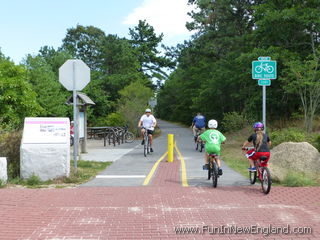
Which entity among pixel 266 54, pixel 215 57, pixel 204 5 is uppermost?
pixel 204 5

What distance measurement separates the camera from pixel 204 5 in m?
30.9

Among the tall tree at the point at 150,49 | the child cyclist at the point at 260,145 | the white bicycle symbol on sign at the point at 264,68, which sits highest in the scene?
the tall tree at the point at 150,49

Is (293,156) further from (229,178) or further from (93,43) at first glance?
(93,43)

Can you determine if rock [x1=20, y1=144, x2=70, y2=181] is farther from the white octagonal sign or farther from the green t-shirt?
the green t-shirt

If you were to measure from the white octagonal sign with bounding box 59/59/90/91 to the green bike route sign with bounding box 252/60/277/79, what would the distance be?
4816mm

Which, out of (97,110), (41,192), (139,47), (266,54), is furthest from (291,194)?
(139,47)

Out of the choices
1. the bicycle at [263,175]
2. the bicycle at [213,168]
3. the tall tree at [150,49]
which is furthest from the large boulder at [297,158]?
the tall tree at [150,49]

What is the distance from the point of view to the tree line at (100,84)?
23.6m

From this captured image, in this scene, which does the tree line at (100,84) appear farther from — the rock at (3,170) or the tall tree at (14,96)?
the rock at (3,170)

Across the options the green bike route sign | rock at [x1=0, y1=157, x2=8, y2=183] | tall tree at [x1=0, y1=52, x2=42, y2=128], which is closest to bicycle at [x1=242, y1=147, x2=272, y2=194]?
the green bike route sign

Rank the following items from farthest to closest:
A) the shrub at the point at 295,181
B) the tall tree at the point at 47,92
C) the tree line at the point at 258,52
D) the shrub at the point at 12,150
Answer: the tall tree at the point at 47,92
the tree line at the point at 258,52
the shrub at the point at 12,150
the shrub at the point at 295,181

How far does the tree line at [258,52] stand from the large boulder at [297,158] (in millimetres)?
6793

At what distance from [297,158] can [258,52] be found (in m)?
11.6

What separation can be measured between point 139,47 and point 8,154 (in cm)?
4585
